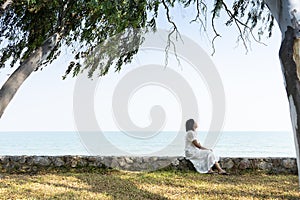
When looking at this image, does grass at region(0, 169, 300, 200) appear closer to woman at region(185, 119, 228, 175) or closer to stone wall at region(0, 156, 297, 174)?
woman at region(185, 119, 228, 175)

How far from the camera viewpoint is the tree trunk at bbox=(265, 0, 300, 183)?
139 inches

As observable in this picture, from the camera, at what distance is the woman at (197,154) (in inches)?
295

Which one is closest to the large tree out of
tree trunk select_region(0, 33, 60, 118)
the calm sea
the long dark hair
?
tree trunk select_region(0, 33, 60, 118)

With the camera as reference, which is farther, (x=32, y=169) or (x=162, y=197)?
(x=32, y=169)

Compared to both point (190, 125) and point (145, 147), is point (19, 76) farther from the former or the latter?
point (145, 147)

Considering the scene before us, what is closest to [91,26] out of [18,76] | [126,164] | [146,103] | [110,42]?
[110,42]

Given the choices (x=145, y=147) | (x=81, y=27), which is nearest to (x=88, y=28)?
(x=81, y=27)

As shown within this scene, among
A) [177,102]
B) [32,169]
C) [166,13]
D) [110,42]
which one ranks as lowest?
[32,169]

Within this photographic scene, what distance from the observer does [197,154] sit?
7.63 m

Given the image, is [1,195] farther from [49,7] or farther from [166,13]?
[166,13]

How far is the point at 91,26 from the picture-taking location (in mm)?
7391

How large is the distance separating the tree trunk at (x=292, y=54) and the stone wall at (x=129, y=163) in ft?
14.5

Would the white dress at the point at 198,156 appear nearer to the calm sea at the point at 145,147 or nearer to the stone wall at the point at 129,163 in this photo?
the stone wall at the point at 129,163

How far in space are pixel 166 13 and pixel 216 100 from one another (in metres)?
4.21
